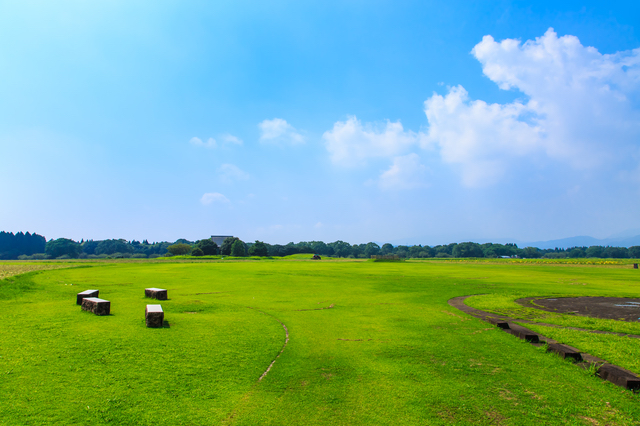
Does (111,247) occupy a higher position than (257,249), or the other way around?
(257,249)

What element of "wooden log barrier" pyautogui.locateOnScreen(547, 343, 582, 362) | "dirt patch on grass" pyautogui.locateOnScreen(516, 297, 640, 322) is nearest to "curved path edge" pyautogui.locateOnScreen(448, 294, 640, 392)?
"wooden log barrier" pyautogui.locateOnScreen(547, 343, 582, 362)

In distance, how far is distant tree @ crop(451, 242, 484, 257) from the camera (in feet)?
555

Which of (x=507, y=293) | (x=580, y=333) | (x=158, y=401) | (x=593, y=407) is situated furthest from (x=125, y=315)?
(x=507, y=293)

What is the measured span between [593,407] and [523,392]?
116cm

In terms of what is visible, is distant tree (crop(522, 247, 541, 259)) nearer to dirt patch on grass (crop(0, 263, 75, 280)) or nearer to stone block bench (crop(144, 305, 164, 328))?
dirt patch on grass (crop(0, 263, 75, 280))

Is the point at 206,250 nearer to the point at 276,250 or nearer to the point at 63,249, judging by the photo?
the point at 276,250

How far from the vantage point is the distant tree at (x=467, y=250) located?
169087mm

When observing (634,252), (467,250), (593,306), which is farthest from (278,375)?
(634,252)

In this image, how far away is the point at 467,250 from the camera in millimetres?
170000

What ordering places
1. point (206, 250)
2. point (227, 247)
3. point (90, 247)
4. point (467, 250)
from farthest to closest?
1. point (90, 247)
2. point (467, 250)
3. point (227, 247)
4. point (206, 250)

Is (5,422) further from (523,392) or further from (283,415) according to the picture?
(523,392)

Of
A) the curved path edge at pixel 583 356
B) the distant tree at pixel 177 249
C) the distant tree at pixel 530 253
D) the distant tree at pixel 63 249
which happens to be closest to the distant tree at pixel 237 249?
the distant tree at pixel 177 249

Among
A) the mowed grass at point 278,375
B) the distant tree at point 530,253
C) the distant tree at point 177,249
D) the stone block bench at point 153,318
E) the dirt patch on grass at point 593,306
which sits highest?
the stone block bench at point 153,318

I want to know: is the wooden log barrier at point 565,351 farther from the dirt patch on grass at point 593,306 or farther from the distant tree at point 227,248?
the distant tree at point 227,248
